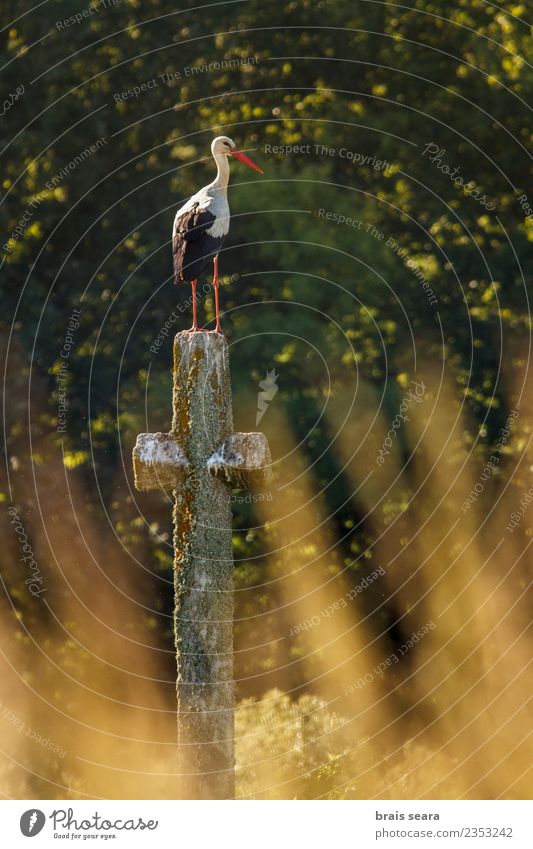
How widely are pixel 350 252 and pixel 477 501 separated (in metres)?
3.89

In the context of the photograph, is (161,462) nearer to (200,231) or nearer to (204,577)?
(204,577)

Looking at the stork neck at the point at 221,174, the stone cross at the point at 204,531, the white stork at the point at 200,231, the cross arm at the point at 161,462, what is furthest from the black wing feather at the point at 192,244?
the cross arm at the point at 161,462

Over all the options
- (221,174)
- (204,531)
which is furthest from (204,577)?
(221,174)

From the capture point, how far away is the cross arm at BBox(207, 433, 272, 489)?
7891 mm

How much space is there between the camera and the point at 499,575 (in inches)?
686

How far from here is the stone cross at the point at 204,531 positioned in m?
7.82

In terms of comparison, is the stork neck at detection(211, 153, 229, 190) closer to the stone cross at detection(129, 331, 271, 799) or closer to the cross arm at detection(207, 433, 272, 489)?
the stone cross at detection(129, 331, 271, 799)

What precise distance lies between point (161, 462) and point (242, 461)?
0.50 m

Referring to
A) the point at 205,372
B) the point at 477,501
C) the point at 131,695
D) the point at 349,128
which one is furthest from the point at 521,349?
the point at 205,372

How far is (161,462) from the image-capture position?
8.01 m

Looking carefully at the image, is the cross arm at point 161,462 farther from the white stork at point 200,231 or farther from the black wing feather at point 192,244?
the black wing feather at point 192,244

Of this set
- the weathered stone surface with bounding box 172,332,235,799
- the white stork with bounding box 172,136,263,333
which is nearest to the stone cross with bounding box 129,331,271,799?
the weathered stone surface with bounding box 172,332,235,799

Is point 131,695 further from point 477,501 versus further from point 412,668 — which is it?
point 477,501

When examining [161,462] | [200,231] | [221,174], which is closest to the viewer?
[161,462]
